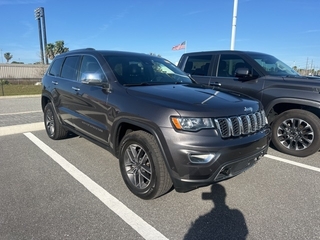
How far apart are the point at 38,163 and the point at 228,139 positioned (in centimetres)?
321

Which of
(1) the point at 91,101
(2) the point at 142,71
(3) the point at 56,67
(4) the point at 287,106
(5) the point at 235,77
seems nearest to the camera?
(1) the point at 91,101

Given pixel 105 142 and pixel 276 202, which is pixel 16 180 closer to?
pixel 105 142

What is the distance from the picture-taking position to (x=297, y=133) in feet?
14.8

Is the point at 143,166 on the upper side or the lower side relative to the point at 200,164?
lower

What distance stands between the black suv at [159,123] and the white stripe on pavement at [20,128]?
9.04ft

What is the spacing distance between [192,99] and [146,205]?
1.35m

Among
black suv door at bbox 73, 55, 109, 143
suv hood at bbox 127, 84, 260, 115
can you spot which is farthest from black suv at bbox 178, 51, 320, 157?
black suv door at bbox 73, 55, 109, 143

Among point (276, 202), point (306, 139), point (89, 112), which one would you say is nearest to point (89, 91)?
point (89, 112)

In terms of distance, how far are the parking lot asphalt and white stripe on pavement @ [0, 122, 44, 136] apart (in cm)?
189

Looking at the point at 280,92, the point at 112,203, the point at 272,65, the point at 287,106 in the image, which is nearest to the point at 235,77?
the point at 272,65

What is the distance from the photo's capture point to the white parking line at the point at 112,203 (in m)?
2.43

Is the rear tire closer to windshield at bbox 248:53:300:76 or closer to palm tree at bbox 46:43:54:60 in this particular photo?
windshield at bbox 248:53:300:76

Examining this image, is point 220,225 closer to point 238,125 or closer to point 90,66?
point 238,125

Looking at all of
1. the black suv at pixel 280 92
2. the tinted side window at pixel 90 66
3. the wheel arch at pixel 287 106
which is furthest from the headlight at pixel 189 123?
the wheel arch at pixel 287 106
